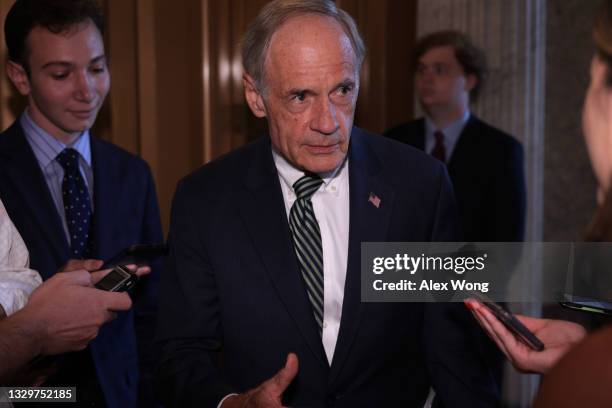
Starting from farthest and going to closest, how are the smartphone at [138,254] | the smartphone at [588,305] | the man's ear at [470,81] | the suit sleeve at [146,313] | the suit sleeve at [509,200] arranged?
the man's ear at [470,81] → the suit sleeve at [509,200] → the suit sleeve at [146,313] → the smartphone at [138,254] → the smartphone at [588,305]

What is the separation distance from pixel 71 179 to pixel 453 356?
1.25 metres

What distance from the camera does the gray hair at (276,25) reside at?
1.98m

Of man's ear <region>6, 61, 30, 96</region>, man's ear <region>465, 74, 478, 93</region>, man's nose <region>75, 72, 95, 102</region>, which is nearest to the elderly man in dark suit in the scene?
man's nose <region>75, 72, 95, 102</region>

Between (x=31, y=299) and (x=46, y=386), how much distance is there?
310 mm

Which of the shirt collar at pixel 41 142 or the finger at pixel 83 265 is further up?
the shirt collar at pixel 41 142

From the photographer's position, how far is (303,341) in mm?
1902

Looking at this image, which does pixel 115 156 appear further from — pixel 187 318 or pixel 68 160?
pixel 187 318

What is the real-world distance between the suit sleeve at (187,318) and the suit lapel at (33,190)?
1.37 feet

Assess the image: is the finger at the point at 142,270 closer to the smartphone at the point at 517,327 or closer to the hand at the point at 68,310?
the hand at the point at 68,310

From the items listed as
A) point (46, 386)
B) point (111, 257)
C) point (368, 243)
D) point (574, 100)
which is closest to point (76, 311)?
point (46, 386)

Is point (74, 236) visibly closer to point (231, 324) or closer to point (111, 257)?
point (111, 257)

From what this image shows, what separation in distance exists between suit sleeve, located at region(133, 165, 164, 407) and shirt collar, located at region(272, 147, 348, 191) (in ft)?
2.01

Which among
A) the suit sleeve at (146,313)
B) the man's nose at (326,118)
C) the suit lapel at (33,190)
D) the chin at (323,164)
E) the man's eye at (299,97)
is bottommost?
the suit sleeve at (146,313)

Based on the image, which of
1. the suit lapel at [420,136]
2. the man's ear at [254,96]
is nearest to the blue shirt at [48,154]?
the man's ear at [254,96]
